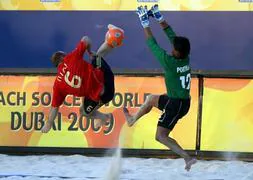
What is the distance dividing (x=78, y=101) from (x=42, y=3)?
1.47m

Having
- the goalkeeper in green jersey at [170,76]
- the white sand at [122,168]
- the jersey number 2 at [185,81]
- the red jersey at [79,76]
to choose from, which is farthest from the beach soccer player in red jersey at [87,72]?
the white sand at [122,168]

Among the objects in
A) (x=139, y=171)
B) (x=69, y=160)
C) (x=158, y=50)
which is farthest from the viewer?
(x=69, y=160)

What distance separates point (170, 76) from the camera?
25.0ft

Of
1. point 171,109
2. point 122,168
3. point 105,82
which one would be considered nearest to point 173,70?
point 171,109

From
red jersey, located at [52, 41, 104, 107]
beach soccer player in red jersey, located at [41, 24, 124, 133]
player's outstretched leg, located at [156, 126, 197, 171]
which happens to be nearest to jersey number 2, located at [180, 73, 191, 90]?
player's outstretched leg, located at [156, 126, 197, 171]

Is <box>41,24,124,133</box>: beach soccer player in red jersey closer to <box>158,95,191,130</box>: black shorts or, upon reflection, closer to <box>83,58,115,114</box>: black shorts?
<box>83,58,115,114</box>: black shorts

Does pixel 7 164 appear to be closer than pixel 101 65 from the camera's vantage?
No

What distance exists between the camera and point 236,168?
30.4 feet

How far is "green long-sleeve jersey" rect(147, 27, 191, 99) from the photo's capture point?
24.8 feet

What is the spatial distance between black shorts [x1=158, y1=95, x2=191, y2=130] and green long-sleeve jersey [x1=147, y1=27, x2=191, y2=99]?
6 cm

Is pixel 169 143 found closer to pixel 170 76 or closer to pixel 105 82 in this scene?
pixel 170 76

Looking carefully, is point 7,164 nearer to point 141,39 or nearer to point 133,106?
point 133,106

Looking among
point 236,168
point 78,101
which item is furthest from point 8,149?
point 236,168

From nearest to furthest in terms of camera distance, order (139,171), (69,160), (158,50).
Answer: (158,50) < (139,171) < (69,160)
